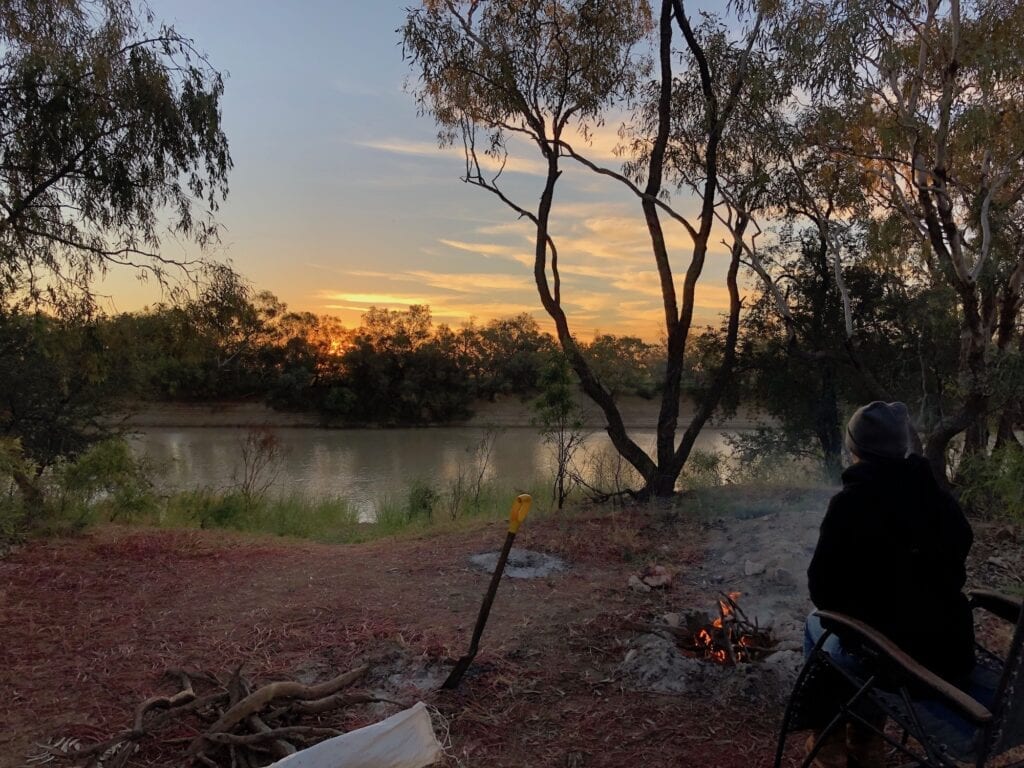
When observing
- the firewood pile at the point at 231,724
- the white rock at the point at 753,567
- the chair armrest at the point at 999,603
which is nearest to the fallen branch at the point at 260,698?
the firewood pile at the point at 231,724

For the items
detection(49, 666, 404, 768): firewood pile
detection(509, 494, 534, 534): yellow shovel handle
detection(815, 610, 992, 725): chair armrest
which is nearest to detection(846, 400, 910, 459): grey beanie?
detection(815, 610, 992, 725): chair armrest

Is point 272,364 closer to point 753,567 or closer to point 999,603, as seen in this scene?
point 753,567

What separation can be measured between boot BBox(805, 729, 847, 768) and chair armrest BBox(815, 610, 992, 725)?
572 mm

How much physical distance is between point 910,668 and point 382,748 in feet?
5.83

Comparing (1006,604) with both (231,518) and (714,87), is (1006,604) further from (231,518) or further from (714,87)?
(231,518)

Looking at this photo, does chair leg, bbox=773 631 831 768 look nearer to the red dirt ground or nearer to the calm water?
the red dirt ground

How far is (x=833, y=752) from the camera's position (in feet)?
8.32

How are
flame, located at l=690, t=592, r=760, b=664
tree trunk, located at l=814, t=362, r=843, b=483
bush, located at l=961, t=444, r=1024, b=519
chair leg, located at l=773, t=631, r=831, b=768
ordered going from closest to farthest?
chair leg, located at l=773, t=631, r=831, b=768
flame, located at l=690, t=592, r=760, b=664
bush, located at l=961, t=444, r=1024, b=519
tree trunk, located at l=814, t=362, r=843, b=483

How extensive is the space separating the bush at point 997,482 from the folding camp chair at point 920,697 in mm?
3460

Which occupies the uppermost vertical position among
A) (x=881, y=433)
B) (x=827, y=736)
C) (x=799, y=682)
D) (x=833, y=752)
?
(x=881, y=433)

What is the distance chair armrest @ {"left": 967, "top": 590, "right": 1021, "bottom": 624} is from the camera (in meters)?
2.43

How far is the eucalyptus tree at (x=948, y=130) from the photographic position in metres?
6.96

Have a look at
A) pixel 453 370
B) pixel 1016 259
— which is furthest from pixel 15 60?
pixel 453 370

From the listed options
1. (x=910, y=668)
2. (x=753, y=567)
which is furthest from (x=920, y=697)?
(x=753, y=567)
